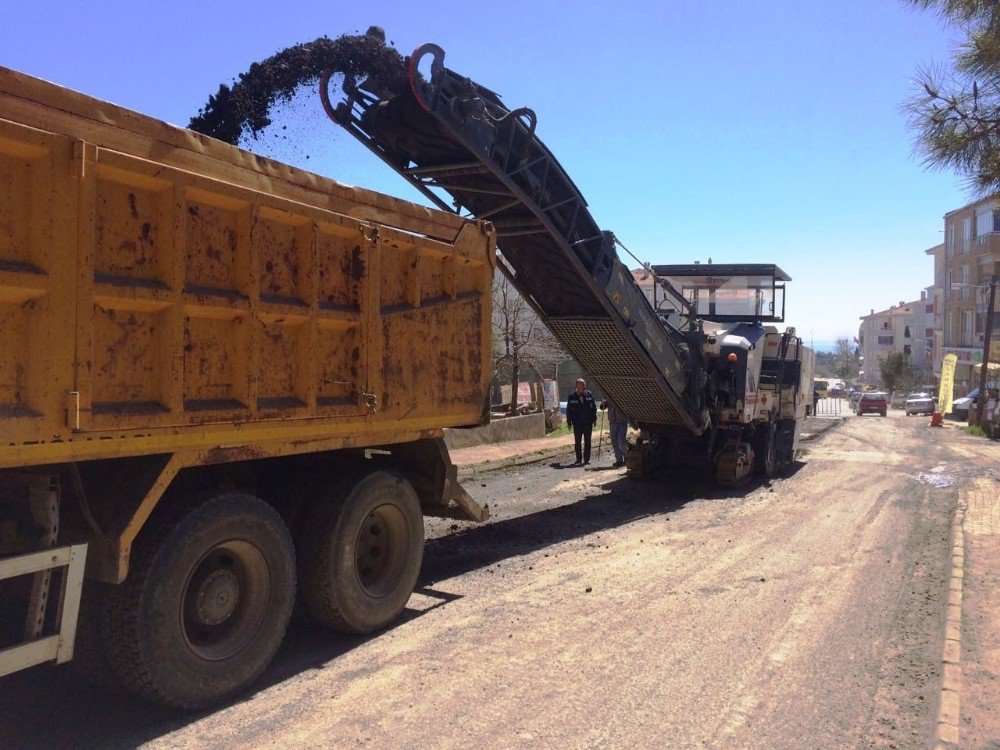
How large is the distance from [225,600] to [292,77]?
176 inches

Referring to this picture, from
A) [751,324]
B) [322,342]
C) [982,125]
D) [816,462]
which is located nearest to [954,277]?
[816,462]

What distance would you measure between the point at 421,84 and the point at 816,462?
12.4 metres

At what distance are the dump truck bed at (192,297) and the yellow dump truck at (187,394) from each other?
0.03ft

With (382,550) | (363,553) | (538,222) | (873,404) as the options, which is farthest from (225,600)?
(873,404)

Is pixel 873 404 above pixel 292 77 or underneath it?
underneath

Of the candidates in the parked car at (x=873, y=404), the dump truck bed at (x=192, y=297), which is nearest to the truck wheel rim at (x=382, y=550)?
the dump truck bed at (x=192, y=297)

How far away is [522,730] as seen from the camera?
12.7ft

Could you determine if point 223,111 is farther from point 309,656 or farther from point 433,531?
point 433,531

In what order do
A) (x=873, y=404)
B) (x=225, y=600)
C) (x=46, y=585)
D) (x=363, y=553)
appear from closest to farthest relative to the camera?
(x=46, y=585) → (x=225, y=600) → (x=363, y=553) → (x=873, y=404)

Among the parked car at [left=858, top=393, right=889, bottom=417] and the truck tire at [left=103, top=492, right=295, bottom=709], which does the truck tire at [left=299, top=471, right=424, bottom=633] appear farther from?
the parked car at [left=858, top=393, right=889, bottom=417]

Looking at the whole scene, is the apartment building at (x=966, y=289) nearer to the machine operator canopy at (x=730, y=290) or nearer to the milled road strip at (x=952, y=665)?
the machine operator canopy at (x=730, y=290)

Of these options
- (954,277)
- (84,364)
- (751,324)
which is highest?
(954,277)

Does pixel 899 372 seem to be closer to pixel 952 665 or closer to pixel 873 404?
pixel 873 404

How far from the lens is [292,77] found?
6719 mm
